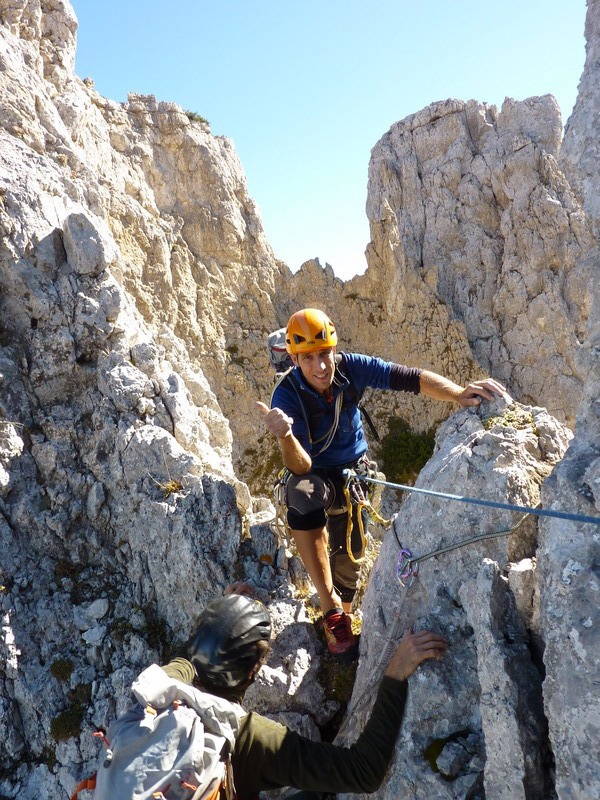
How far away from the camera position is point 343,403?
5.49 metres

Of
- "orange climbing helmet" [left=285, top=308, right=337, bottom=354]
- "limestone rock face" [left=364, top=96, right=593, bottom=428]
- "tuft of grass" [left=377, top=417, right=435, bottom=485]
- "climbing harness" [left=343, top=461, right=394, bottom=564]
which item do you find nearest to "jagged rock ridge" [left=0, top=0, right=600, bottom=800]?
"climbing harness" [left=343, top=461, right=394, bottom=564]

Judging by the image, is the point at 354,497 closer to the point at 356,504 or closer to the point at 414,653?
the point at 356,504

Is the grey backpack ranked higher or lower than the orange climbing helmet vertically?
lower

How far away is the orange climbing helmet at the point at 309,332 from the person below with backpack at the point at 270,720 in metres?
2.42

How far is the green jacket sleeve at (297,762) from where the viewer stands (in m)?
3.32

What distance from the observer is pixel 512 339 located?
25.2 metres

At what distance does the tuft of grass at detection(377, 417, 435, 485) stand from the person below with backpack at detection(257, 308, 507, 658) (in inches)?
711

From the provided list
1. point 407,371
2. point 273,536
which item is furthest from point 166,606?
point 407,371

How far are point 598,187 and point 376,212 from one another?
87.7ft

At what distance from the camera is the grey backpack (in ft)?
9.24

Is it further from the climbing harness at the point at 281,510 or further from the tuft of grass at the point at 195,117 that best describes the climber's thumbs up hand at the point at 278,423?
the tuft of grass at the point at 195,117

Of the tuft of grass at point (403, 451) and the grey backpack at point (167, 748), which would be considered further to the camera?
the tuft of grass at point (403, 451)

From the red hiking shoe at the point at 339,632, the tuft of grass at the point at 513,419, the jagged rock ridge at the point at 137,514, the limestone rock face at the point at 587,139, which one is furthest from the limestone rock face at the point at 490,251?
the limestone rock face at the point at 587,139

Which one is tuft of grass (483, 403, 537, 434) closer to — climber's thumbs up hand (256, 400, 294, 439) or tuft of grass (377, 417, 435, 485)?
climber's thumbs up hand (256, 400, 294, 439)
